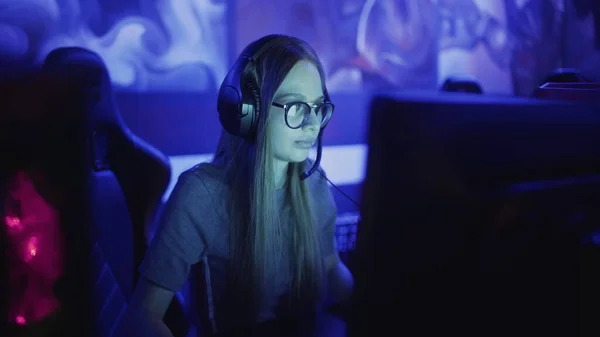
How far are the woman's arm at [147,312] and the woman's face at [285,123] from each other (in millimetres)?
371

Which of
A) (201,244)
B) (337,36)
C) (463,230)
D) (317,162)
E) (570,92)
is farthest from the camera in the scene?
(337,36)

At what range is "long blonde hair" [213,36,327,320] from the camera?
1080 mm

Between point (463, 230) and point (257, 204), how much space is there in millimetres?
728

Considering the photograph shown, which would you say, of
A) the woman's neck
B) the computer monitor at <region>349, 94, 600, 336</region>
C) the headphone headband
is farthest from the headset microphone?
the computer monitor at <region>349, 94, 600, 336</region>

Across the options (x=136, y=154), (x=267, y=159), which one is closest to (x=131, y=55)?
(x=136, y=154)

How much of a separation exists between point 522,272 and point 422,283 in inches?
3.1

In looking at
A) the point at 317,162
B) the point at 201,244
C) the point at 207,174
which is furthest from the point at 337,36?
the point at 201,244

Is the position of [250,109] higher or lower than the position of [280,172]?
higher

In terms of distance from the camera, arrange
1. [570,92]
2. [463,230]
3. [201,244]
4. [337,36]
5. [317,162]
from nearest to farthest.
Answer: [463,230] < [570,92] < [201,244] < [317,162] < [337,36]

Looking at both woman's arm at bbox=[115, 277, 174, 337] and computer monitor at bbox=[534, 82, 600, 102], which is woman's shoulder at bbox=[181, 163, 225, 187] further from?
computer monitor at bbox=[534, 82, 600, 102]

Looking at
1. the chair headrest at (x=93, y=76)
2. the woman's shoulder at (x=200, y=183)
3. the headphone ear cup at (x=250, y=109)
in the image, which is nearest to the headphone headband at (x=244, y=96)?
the headphone ear cup at (x=250, y=109)

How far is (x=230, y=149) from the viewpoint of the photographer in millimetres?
1173

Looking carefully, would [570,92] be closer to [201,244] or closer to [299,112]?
[299,112]

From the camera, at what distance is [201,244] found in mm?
1058
